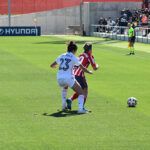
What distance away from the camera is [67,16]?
75.0 meters

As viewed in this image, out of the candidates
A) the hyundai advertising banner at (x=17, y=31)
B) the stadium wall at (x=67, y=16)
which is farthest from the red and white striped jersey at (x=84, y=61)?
the stadium wall at (x=67, y=16)

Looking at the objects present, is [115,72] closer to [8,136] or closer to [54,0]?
[8,136]

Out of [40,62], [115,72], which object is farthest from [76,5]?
[115,72]

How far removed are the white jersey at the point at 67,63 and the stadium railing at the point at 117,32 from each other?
3798 centimetres

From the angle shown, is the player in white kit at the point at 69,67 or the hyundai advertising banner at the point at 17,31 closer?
the player in white kit at the point at 69,67

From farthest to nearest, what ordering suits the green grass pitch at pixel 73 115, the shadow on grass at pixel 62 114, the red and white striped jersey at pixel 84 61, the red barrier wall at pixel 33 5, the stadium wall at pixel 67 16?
the red barrier wall at pixel 33 5 < the stadium wall at pixel 67 16 < the red and white striped jersey at pixel 84 61 < the shadow on grass at pixel 62 114 < the green grass pitch at pixel 73 115

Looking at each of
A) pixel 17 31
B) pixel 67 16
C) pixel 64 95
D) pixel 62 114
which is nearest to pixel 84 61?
pixel 64 95

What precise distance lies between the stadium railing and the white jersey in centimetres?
3798

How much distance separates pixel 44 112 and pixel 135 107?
2429 millimetres

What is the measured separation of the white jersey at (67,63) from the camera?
14891 millimetres

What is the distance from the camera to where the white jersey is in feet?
48.9

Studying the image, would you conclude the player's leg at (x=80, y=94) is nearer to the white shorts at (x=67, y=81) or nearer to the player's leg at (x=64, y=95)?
the white shorts at (x=67, y=81)

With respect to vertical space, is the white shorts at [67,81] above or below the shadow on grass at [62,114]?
above

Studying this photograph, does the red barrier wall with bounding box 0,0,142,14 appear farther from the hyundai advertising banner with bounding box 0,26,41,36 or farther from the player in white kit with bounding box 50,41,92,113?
the player in white kit with bounding box 50,41,92,113
